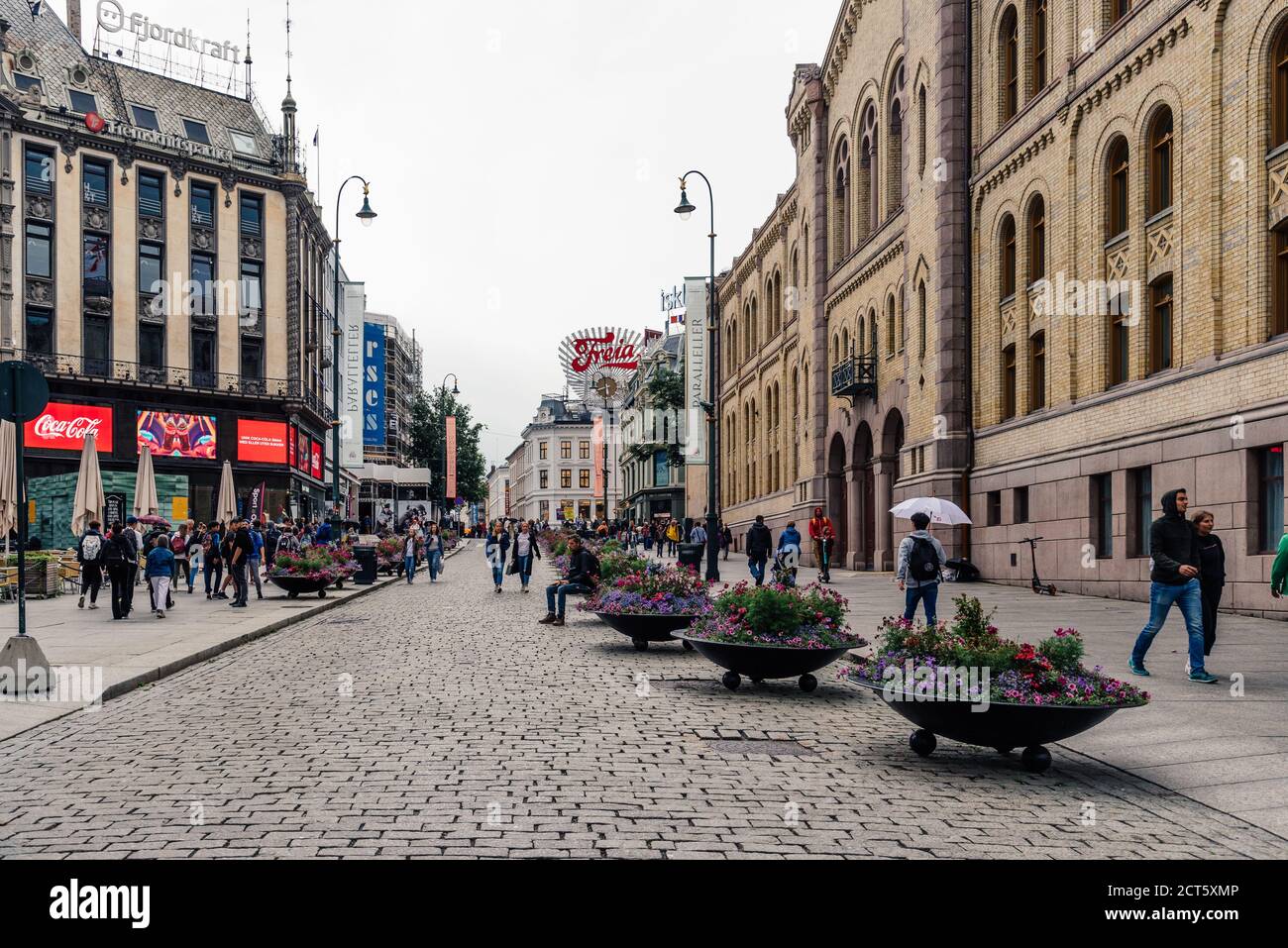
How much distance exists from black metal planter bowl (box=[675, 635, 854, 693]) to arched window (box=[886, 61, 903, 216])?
26.5 meters

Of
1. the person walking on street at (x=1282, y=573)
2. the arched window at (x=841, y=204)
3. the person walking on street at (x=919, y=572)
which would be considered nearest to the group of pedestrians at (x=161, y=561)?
the person walking on street at (x=919, y=572)

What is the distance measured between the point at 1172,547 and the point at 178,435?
42.8 meters

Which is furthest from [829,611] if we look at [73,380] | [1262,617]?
[73,380]

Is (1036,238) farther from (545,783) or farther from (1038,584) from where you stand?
(545,783)

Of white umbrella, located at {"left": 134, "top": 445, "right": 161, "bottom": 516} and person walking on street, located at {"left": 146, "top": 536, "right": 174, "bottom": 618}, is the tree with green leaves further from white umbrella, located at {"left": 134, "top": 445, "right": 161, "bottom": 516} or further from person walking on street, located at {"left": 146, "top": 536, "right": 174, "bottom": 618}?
person walking on street, located at {"left": 146, "top": 536, "right": 174, "bottom": 618}

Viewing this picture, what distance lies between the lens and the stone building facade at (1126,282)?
17.6 metres

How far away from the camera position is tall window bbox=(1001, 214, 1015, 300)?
27.7 meters

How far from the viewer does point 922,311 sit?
31.2 m

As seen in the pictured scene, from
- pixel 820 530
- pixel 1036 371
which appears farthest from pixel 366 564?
pixel 1036 371

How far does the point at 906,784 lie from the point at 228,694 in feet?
22.1

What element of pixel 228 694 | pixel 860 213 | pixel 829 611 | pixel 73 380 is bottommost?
pixel 228 694

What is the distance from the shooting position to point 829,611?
35.0 ft

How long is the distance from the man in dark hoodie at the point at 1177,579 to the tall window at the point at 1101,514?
12241mm

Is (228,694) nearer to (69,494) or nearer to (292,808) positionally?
(292,808)
